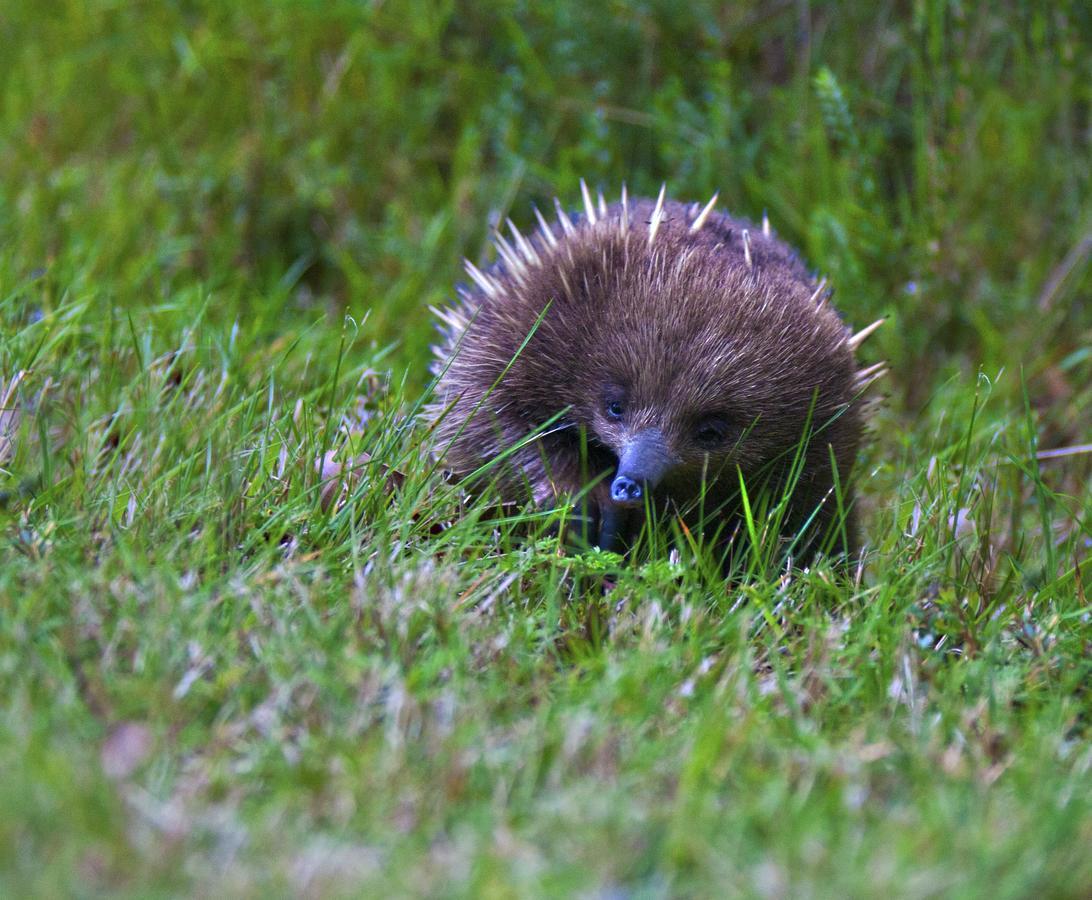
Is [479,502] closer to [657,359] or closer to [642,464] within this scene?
[642,464]

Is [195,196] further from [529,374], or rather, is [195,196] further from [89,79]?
[529,374]

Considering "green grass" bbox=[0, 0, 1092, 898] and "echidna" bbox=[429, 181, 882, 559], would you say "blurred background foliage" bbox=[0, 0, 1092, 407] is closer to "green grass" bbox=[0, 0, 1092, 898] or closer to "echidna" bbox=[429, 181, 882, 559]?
"green grass" bbox=[0, 0, 1092, 898]

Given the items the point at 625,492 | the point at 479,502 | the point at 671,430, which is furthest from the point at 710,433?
the point at 479,502

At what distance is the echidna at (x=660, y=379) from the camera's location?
2.63m

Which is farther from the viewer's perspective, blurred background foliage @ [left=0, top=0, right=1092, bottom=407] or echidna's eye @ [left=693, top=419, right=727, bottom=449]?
blurred background foliage @ [left=0, top=0, right=1092, bottom=407]

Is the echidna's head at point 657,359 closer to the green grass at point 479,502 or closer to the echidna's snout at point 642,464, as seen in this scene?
the echidna's snout at point 642,464

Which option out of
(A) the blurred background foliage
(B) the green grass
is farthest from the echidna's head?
(A) the blurred background foliage

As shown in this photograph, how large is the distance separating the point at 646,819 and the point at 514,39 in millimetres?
3377

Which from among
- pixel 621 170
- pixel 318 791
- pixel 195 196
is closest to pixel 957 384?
pixel 621 170

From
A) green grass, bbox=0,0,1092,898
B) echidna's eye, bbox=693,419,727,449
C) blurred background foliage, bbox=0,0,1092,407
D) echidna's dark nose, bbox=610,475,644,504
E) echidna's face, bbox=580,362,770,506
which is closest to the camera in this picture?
green grass, bbox=0,0,1092,898

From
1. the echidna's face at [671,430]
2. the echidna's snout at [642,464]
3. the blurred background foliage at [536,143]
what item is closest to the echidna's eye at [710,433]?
the echidna's face at [671,430]

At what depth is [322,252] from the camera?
4656mm

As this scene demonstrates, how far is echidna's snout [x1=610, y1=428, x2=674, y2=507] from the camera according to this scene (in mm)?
2406

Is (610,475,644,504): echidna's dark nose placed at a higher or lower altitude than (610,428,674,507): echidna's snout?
higher
